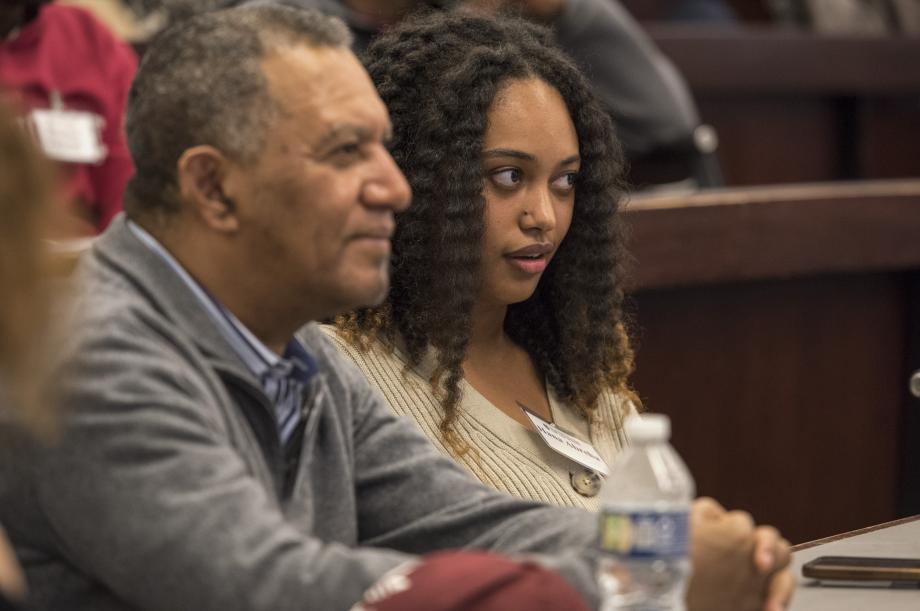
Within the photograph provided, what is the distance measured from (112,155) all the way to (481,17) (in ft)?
3.70

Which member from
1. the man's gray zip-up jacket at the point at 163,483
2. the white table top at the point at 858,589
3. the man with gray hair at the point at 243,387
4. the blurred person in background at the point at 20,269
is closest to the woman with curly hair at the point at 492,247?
the white table top at the point at 858,589

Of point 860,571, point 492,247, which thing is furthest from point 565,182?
Answer: point 860,571

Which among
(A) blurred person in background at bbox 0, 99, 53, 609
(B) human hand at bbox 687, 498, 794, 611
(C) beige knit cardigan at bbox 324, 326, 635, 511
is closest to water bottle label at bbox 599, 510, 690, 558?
(B) human hand at bbox 687, 498, 794, 611

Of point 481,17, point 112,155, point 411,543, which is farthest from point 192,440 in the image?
point 112,155

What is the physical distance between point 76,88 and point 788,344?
1.69 metres

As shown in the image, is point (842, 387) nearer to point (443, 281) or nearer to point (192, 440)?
point (443, 281)

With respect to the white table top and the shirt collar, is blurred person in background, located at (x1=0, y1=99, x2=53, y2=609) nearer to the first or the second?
the shirt collar

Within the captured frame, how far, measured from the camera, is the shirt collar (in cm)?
129

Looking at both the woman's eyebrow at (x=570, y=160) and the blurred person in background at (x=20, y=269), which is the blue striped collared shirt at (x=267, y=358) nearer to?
the blurred person in background at (x=20, y=269)

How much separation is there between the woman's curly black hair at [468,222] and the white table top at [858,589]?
1.42ft

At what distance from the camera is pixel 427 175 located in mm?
2014

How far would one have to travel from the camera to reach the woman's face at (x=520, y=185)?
1.99 m

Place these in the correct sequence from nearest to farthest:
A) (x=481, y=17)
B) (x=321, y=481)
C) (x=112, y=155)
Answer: (x=321, y=481)
(x=481, y=17)
(x=112, y=155)

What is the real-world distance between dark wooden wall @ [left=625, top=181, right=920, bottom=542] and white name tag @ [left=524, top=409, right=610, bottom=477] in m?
1.16
